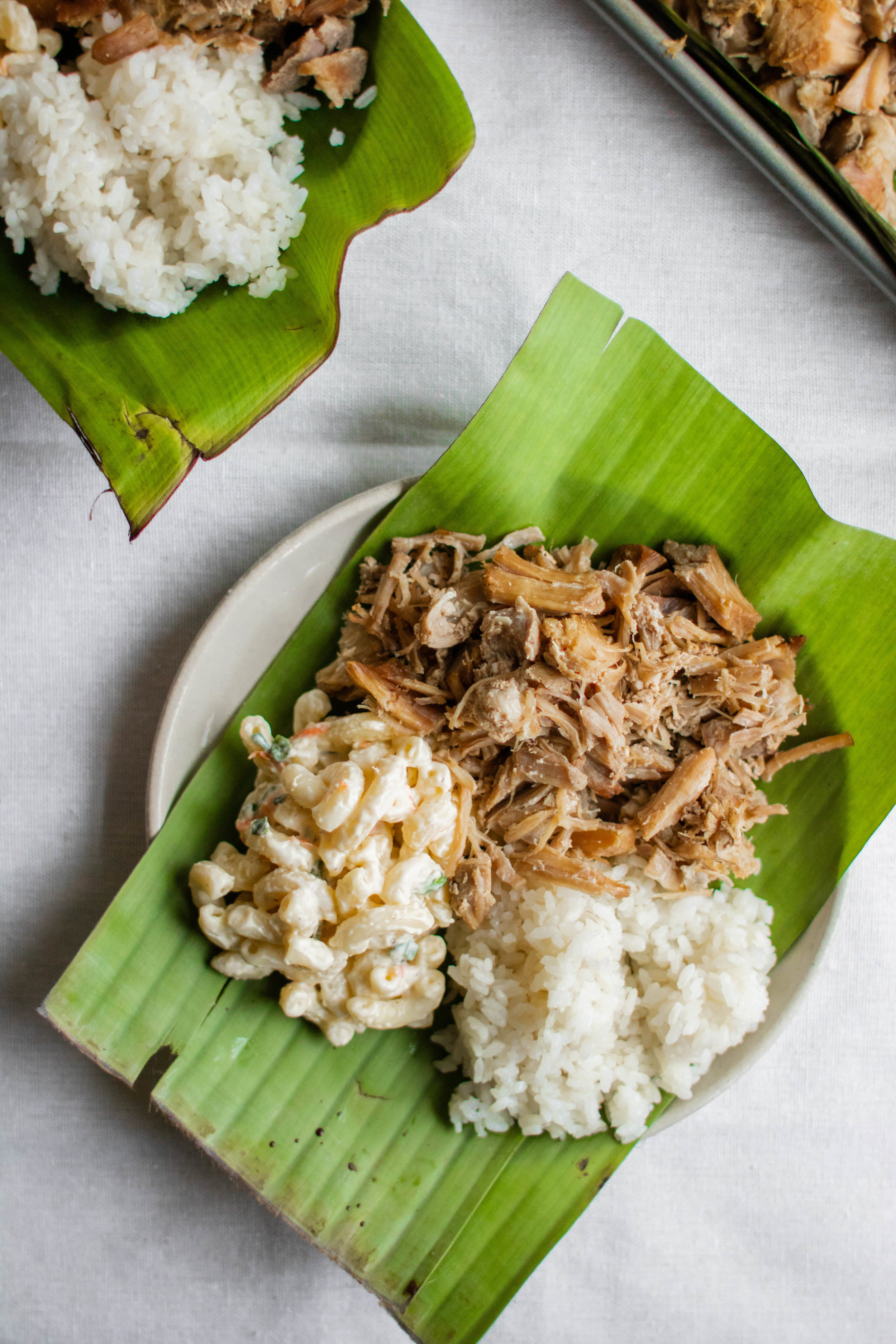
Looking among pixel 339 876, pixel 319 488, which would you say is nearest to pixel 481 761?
pixel 339 876

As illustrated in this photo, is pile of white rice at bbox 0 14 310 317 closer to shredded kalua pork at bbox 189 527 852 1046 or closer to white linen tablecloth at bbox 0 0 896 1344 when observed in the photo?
white linen tablecloth at bbox 0 0 896 1344

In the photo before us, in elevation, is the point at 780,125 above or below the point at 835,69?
below

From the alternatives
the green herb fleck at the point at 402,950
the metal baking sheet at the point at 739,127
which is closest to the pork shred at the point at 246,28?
the metal baking sheet at the point at 739,127

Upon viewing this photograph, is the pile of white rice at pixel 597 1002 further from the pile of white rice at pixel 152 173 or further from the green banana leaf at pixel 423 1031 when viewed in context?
the pile of white rice at pixel 152 173

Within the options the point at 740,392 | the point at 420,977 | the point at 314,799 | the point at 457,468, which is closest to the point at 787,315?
the point at 740,392

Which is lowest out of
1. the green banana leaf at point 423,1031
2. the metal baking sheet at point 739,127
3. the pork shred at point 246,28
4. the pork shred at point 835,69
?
the green banana leaf at point 423,1031

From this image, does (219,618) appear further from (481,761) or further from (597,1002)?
(597,1002)

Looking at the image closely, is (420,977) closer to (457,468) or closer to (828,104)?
(457,468)
